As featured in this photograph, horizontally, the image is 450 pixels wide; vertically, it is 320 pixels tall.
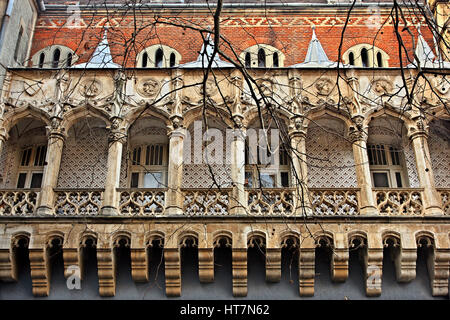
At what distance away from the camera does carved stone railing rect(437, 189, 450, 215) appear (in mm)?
13523

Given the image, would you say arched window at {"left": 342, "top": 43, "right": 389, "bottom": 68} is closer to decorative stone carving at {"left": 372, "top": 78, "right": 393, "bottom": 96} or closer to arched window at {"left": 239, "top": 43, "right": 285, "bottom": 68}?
arched window at {"left": 239, "top": 43, "right": 285, "bottom": 68}

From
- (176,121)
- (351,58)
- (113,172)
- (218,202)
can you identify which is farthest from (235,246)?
(351,58)

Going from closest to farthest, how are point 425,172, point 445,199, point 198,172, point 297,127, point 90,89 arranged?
point 445,199
point 425,172
point 297,127
point 90,89
point 198,172

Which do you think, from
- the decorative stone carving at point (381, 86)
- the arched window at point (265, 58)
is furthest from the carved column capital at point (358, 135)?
the arched window at point (265, 58)

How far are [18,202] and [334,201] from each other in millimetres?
6864

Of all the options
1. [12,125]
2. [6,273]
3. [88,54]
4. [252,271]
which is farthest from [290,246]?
[88,54]

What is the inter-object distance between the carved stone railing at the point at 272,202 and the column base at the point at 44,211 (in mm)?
4210

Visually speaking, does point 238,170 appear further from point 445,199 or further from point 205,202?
point 445,199

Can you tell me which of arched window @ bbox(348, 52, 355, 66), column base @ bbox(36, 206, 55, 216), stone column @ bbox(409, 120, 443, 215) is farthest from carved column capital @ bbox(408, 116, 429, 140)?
column base @ bbox(36, 206, 55, 216)

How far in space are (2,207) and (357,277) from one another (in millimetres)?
7771

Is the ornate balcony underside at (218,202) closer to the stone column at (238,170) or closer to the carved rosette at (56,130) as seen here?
the stone column at (238,170)

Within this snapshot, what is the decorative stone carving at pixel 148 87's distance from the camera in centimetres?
1491

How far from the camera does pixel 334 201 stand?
13461mm
